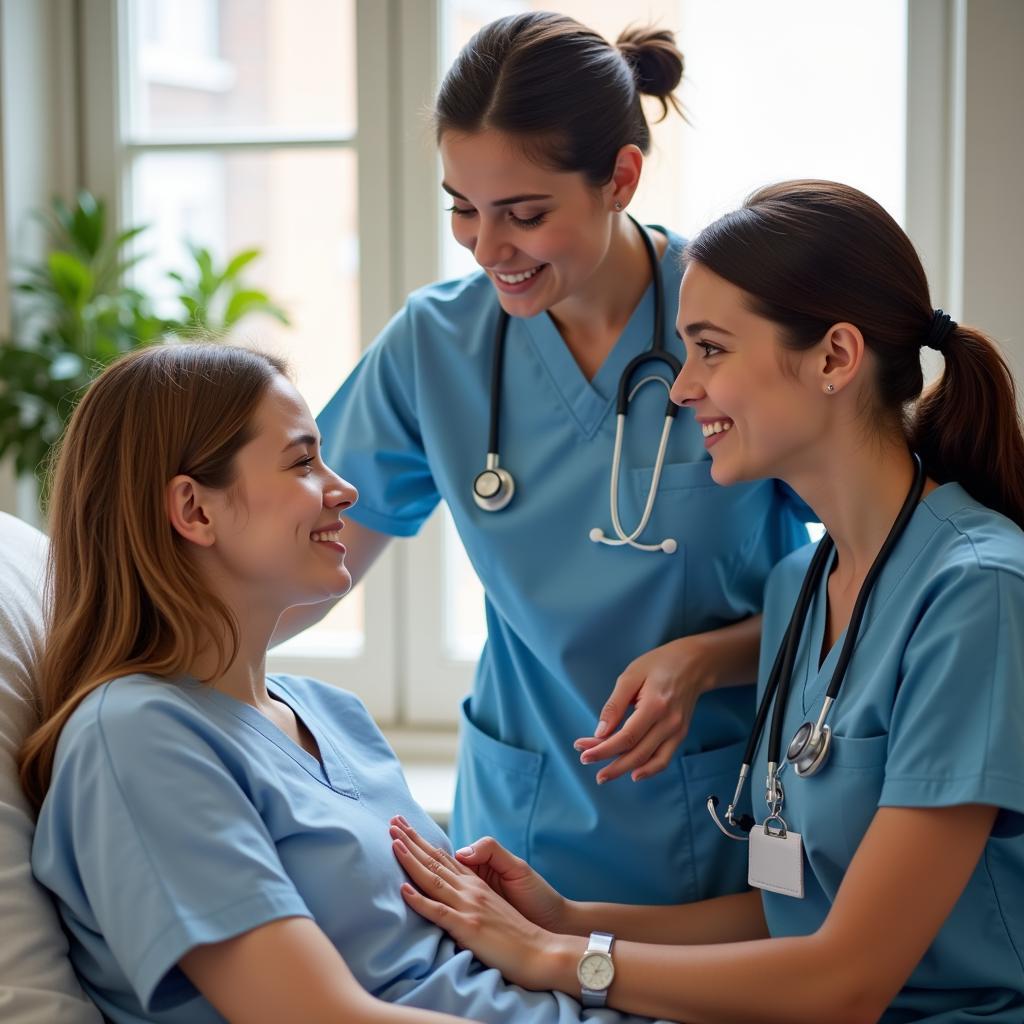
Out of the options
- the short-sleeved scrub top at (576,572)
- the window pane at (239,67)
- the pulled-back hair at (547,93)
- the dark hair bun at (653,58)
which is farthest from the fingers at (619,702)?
the window pane at (239,67)

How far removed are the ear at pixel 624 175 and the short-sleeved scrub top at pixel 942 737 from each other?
521mm

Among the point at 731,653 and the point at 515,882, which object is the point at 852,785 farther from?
the point at 515,882

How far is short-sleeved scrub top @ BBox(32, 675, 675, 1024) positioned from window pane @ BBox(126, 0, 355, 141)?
166 cm

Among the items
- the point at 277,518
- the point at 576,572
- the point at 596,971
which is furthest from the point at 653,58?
the point at 596,971

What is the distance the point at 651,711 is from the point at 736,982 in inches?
12.1

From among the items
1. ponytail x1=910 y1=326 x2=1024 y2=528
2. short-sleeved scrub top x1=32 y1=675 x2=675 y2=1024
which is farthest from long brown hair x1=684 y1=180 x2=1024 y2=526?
short-sleeved scrub top x1=32 y1=675 x2=675 y2=1024

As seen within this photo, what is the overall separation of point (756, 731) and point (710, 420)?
36 centimetres

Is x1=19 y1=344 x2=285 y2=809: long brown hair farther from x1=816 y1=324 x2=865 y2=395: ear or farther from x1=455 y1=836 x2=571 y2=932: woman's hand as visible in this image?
x1=816 y1=324 x2=865 y2=395: ear

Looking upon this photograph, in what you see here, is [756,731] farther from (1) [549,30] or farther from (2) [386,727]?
(2) [386,727]

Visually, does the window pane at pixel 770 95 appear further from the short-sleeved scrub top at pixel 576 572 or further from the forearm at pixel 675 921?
the forearm at pixel 675 921

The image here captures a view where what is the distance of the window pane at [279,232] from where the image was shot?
2.62 meters

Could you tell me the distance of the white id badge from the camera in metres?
1.31

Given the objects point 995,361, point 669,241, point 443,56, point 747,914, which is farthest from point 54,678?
point 443,56

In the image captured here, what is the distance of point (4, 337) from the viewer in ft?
8.14
